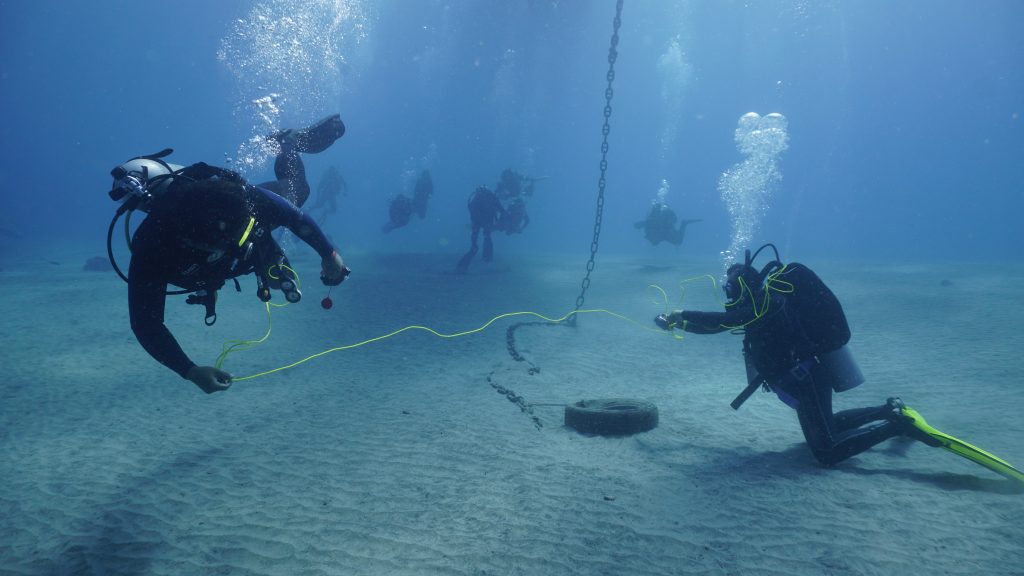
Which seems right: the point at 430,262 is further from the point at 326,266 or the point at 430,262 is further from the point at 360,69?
the point at 360,69

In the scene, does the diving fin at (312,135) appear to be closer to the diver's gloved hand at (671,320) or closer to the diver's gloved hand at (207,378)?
the diver's gloved hand at (207,378)

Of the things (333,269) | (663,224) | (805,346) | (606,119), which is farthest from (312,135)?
(663,224)

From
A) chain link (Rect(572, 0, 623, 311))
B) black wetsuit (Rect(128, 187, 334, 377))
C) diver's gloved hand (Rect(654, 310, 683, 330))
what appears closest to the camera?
black wetsuit (Rect(128, 187, 334, 377))

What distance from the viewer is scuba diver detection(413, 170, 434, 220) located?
2216 cm

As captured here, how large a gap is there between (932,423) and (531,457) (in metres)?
5.21

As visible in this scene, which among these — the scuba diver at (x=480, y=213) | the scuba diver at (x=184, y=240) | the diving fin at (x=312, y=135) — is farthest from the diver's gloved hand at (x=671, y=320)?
the scuba diver at (x=480, y=213)

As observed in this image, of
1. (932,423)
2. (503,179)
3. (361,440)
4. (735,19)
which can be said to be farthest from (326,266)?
(735,19)

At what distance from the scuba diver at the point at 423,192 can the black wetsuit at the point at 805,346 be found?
18.8 m

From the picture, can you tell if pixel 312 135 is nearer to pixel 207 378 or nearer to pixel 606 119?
pixel 207 378

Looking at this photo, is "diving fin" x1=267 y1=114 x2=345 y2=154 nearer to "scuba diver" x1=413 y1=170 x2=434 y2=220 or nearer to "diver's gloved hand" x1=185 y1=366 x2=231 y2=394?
"diver's gloved hand" x1=185 y1=366 x2=231 y2=394

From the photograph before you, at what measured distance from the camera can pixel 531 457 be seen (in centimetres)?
498

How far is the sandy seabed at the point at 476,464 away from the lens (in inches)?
134

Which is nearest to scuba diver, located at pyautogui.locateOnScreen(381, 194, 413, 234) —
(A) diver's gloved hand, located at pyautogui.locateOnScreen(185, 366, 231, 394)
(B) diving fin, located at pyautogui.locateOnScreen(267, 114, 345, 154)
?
(B) diving fin, located at pyautogui.locateOnScreen(267, 114, 345, 154)

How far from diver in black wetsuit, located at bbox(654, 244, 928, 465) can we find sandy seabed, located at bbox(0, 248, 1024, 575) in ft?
1.21
